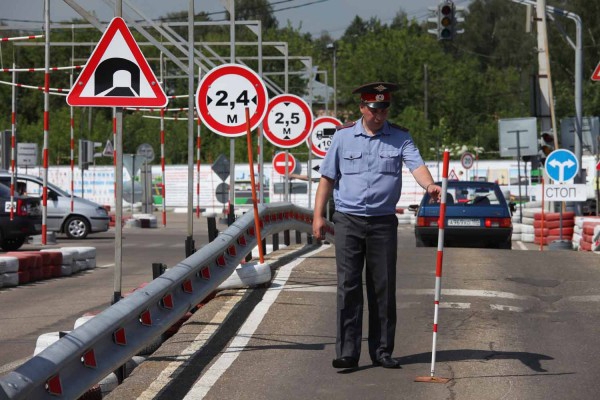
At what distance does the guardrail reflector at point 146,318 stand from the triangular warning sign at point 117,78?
179 centimetres

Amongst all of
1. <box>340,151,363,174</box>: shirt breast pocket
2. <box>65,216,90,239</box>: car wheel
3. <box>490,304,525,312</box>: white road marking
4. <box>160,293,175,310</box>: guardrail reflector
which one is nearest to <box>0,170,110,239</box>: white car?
<box>65,216,90,239</box>: car wheel

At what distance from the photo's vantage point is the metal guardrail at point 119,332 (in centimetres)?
601

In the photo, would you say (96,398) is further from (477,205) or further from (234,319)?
(477,205)

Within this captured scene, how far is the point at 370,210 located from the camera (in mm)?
9008

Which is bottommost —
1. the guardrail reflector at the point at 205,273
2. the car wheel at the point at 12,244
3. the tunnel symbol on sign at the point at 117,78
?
the car wheel at the point at 12,244

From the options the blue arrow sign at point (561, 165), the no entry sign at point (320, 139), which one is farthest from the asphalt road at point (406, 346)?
the blue arrow sign at point (561, 165)

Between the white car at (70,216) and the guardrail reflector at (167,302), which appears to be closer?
the guardrail reflector at (167,302)

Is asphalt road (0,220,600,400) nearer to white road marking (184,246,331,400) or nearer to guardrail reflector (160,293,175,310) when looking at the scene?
white road marking (184,246,331,400)

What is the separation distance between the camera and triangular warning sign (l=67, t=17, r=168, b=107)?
9.98 m

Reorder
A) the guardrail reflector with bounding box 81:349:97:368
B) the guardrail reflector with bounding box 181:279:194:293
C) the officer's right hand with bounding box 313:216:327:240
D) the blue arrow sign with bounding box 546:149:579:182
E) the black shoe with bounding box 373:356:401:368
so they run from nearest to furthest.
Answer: the guardrail reflector with bounding box 81:349:97:368, the black shoe with bounding box 373:356:401:368, the officer's right hand with bounding box 313:216:327:240, the guardrail reflector with bounding box 181:279:194:293, the blue arrow sign with bounding box 546:149:579:182

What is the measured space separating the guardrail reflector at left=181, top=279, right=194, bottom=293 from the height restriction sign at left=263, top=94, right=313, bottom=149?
11.1 m

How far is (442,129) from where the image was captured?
9575 centimetres

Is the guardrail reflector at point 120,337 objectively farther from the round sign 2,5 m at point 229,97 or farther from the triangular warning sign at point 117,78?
the round sign 2,5 m at point 229,97

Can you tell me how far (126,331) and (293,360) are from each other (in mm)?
1569
